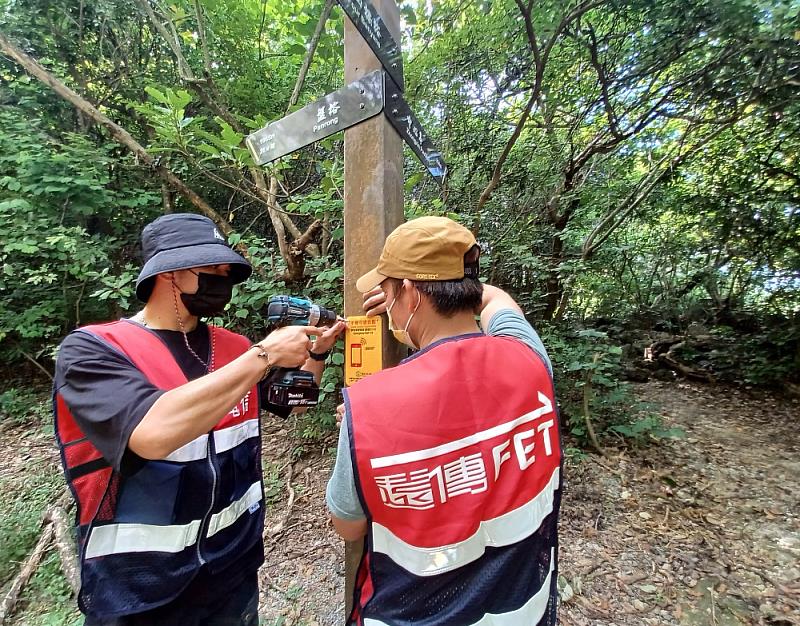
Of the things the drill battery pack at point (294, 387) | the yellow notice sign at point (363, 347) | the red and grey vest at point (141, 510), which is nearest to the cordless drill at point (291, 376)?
the drill battery pack at point (294, 387)

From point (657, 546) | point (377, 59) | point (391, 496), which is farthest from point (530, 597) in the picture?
point (657, 546)

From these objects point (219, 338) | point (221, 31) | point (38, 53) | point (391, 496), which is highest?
point (38, 53)

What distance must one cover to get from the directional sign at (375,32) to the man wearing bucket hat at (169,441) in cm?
93

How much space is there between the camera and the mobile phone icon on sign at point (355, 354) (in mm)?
1511

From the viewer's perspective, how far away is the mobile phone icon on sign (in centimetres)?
151

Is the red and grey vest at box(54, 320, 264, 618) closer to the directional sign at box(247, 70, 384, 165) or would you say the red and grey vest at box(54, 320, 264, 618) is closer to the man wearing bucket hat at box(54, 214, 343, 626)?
the man wearing bucket hat at box(54, 214, 343, 626)

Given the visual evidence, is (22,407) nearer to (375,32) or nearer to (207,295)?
(207,295)

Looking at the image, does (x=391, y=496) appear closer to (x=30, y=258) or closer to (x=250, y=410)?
(x=250, y=410)

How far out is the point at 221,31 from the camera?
4793 millimetres

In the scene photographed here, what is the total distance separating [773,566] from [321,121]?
4.42 metres

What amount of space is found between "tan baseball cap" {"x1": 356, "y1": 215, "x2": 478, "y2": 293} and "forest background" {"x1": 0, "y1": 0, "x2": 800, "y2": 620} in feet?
5.99

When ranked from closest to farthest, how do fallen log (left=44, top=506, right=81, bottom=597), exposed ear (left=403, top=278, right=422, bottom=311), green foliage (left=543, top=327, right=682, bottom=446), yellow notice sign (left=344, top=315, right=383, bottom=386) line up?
exposed ear (left=403, top=278, right=422, bottom=311), yellow notice sign (left=344, top=315, right=383, bottom=386), fallen log (left=44, top=506, right=81, bottom=597), green foliage (left=543, top=327, right=682, bottom=446)

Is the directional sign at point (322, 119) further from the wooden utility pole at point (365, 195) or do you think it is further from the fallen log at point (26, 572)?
the fallen log at point (26, 572)

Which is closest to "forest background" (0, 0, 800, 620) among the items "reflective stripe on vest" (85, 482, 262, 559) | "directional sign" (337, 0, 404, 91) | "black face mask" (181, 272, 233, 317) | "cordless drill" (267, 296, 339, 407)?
"directional sign" (337, 0, 404, 91)
